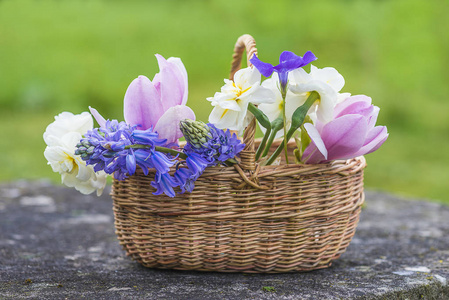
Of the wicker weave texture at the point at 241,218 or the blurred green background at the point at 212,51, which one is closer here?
the wicker weave texture at the point at 241,218

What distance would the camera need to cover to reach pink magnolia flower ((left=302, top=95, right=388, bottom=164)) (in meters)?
1.10

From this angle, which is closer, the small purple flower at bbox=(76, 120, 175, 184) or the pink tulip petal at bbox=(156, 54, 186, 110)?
the small purple flower at bbox=(76, 120, 175, 184)

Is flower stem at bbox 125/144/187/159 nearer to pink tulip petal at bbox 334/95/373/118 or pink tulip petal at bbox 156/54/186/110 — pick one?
pink tulip petal at bbox 156/54/186/110

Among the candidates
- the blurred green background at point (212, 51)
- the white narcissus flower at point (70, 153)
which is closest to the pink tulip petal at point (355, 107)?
the white narcissus flower at point (70, 153)

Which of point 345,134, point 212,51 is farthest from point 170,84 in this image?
point 212,51

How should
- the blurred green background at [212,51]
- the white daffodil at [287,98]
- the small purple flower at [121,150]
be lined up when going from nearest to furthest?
the small purple flower at [121,150] → the white daffodil at [287,98] → the blurred green background at [212,51]


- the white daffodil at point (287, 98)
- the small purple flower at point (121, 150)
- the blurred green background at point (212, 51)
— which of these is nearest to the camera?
the small purple flower at point (121, 150)

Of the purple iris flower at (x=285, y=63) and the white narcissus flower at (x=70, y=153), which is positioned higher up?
the purple iris flower at (x=285, y=63)

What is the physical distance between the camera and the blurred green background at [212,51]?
4.06 meters

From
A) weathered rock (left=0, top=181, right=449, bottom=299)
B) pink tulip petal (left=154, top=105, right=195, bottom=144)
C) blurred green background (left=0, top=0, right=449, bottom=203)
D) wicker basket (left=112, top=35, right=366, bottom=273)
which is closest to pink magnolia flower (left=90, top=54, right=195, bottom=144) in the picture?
pink tulip petal (left=154, top=105, right=195, bottom=144)

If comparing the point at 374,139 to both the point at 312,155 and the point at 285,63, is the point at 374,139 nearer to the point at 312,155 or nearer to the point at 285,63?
the point at 312,155

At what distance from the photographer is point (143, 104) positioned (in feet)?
3.61

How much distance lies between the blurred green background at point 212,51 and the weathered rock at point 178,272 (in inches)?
82.1

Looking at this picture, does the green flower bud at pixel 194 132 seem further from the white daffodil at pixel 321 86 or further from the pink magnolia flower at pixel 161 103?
the white daffodil at pixel 321 86
